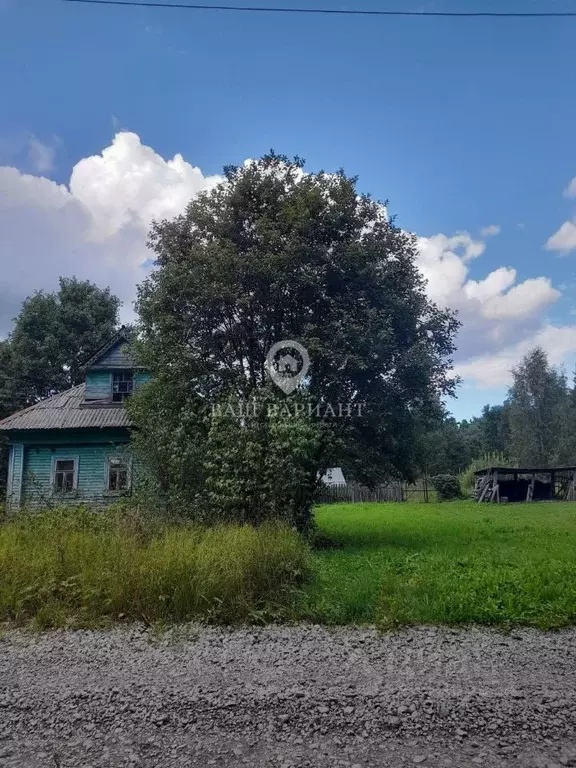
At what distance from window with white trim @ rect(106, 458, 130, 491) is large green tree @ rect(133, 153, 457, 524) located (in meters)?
5.30

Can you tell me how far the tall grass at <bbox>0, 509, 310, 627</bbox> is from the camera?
527cm

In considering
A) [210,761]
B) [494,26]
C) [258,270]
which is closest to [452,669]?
[210,761]

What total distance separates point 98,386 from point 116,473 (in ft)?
10.5

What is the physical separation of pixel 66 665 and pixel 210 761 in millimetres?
1879

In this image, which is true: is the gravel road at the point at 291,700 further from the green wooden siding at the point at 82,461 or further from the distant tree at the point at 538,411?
the distant tree at the point at 538,411

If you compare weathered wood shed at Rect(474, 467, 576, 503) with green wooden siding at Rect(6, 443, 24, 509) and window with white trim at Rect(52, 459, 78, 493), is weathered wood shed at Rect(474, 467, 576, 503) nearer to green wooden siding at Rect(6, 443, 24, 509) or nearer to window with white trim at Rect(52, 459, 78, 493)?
window with white trim at Rect(52, 459, 78, 493)

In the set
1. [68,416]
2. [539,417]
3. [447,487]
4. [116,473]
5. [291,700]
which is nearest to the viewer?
[291,700]

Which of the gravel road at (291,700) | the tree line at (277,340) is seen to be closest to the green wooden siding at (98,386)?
the tree line at (277,340)

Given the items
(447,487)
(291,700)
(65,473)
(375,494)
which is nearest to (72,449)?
(65,473)

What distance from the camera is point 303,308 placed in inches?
425

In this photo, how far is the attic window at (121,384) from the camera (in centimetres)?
1736

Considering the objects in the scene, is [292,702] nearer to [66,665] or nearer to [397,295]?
[66,665]

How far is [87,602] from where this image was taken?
5367 millimetres

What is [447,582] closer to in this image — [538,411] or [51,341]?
[51,341]
